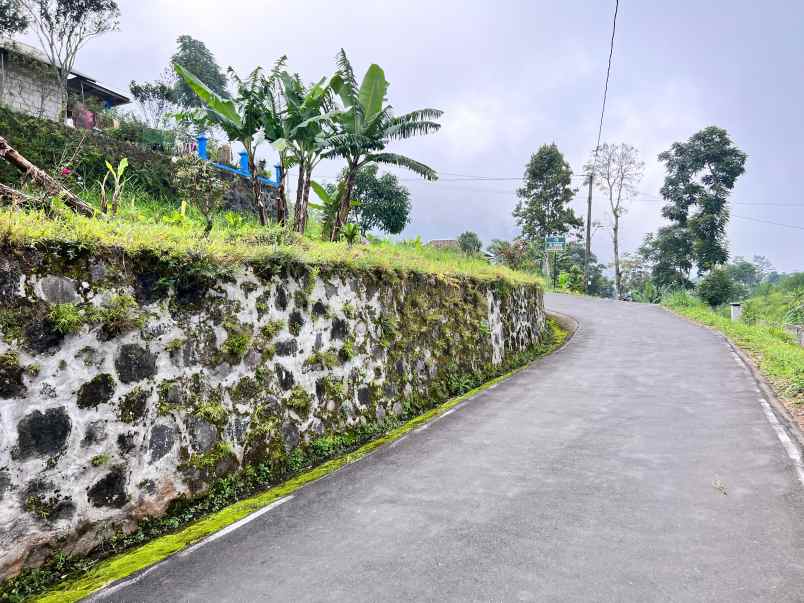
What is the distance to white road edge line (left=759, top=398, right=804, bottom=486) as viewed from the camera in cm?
466

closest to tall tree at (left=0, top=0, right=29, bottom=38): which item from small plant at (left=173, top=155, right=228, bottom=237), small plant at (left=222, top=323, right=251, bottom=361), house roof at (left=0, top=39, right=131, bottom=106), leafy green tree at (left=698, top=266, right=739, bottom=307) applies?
house roof at (left=0, top=39, right=131, bottom=106)

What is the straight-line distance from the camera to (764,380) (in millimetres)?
8594

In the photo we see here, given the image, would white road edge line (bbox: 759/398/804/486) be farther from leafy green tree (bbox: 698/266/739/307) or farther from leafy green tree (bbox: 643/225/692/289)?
leafy green tree (bbox: 643/225/692/289)

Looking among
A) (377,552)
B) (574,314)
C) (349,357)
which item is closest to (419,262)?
(349,357)

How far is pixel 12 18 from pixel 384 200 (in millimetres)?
15914

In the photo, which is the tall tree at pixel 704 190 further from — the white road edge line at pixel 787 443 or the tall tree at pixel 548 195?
the white road edge line at pixel 787 443

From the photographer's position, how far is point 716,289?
25.1 meters

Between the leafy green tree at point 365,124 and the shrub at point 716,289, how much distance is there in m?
20.6

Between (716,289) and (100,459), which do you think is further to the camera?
(716,289)

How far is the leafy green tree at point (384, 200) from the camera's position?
24.0m

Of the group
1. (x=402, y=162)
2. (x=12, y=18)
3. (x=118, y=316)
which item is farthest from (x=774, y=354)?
(x=12, y=18)

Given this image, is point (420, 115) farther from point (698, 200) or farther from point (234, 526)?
point (698, 200)

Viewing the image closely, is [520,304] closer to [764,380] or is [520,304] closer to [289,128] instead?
[764,380]

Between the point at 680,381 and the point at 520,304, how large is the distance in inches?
172
